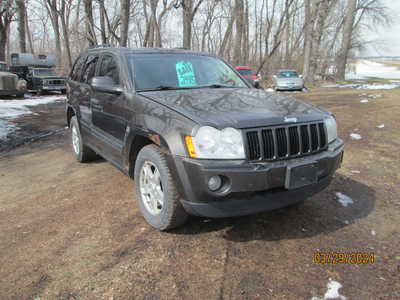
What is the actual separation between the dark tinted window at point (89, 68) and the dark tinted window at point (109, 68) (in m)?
0.32

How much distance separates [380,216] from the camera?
135 inches

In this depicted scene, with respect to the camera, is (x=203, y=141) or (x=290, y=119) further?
(x=290, y=119)

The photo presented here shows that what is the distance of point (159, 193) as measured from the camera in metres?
3.01

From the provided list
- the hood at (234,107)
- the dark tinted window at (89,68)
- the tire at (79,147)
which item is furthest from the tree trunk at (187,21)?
the hood at (234,107)

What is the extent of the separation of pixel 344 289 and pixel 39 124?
958 cm

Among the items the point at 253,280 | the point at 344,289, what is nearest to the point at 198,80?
the point at 253,280

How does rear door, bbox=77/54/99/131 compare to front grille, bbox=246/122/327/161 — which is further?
rear door, bbox=77/54/99/131

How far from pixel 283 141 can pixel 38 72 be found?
2128cm

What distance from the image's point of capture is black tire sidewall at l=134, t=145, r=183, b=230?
2.72 m

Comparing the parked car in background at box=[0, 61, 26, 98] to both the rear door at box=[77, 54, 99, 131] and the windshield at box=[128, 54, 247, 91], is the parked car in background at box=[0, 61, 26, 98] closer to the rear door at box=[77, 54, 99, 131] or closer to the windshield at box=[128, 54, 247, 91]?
the rear door at box=[77, 54, 99, 131]

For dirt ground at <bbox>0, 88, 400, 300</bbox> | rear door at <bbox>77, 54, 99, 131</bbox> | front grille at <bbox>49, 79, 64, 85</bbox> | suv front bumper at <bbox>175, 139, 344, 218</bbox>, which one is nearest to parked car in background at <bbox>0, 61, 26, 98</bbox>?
front grille at <bbox>49, 79, 64, 85</bbox>

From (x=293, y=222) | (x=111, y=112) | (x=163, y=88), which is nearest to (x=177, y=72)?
(x=163, y=88)

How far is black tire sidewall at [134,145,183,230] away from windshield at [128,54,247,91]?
2.78 ft
